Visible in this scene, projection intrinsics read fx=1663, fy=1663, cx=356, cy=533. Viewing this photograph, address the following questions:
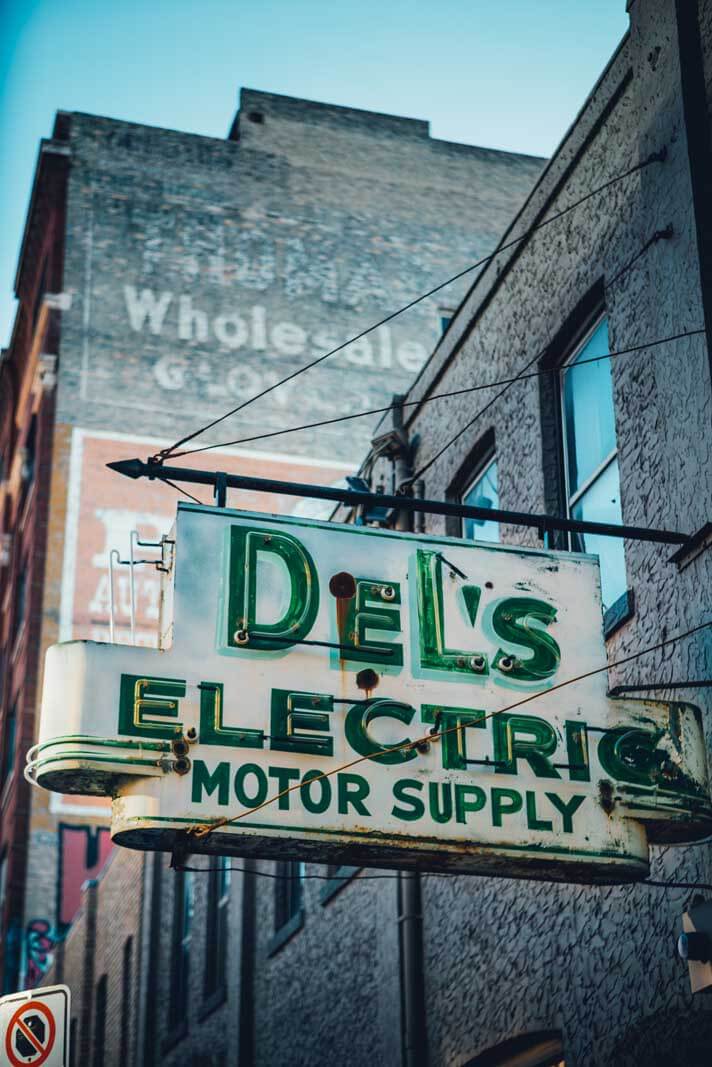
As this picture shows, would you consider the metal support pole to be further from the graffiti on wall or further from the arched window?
the graffiti on wall

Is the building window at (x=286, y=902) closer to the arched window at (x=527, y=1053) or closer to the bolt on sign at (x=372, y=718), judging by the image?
the arched window at (x=527, y=1053)

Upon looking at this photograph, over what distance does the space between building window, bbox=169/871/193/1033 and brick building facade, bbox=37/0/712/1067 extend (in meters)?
6.33

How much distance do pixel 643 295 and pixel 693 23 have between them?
1.60m

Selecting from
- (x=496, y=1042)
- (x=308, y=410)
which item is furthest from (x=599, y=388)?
(x=308, y=410)

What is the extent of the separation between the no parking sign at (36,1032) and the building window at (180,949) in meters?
13.4

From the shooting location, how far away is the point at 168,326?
32.8m

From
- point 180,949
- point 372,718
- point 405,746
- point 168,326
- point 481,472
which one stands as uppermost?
point 168,326

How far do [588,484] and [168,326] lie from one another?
75.2 feet

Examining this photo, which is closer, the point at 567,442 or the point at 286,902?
the point at 567,442

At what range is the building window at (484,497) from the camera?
12906 millimetres

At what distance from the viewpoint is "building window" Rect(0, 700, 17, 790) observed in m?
33.6

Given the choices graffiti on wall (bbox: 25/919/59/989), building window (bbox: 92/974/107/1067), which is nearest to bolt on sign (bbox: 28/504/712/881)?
building window (bbox: 92/974/107/1067)

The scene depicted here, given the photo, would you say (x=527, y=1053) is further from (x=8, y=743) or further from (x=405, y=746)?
(x=8, y=743)

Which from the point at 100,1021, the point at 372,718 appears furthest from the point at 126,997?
the point at 372,718
